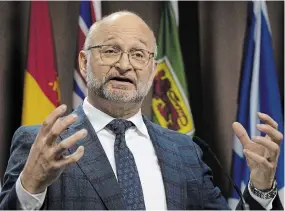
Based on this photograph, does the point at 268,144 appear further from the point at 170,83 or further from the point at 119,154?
the point at 170,83

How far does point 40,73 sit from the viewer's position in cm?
279

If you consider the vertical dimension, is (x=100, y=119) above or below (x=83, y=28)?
below

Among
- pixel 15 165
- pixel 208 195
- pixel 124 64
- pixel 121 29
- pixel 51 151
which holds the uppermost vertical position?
pixel 121 29

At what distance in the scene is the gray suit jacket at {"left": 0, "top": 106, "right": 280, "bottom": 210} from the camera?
149 cm

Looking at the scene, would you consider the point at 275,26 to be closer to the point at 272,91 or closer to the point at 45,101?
the point at 272,91

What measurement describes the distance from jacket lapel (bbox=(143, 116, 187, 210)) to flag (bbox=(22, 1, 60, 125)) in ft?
3.70

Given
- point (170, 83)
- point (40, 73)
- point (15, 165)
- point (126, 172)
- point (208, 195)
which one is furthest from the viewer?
point (170, 83)

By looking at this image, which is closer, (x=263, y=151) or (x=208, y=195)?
(x=263, y=151)

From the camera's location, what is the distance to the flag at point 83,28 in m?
2.82

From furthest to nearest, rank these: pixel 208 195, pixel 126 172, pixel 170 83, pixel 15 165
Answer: pixel 170 83, pixel 208 195, pixel 126 172, pixel 15 165

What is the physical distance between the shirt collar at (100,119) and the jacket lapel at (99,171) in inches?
3.1

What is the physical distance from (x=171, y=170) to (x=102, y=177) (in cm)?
26

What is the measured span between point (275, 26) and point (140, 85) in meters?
1.81

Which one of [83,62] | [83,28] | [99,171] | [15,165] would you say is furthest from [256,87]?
[15,165]
